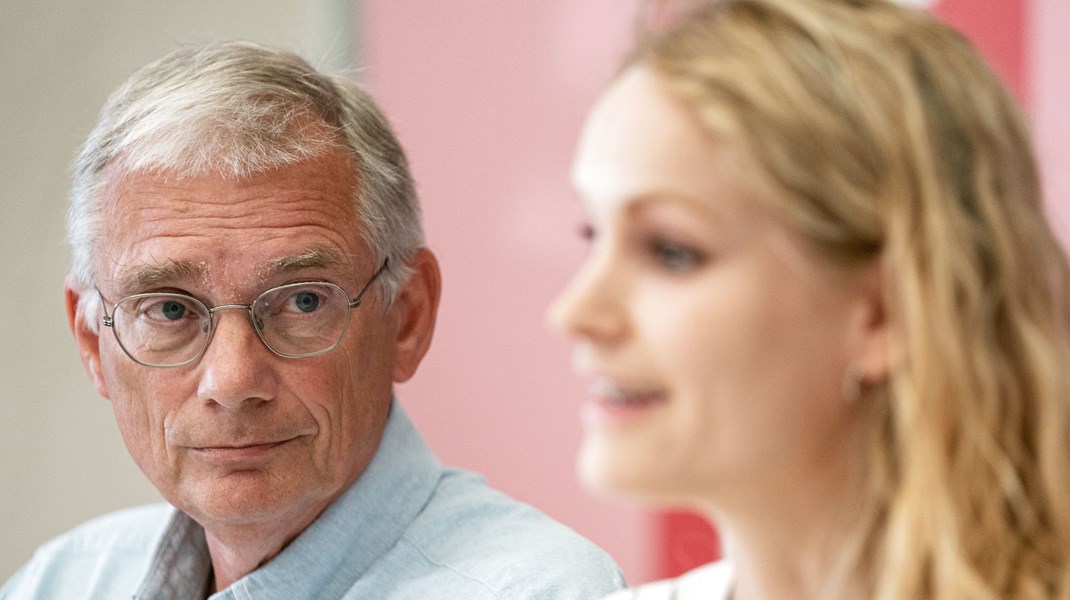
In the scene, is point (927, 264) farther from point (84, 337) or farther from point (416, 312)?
point (84, 337)

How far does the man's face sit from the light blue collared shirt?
0.05m

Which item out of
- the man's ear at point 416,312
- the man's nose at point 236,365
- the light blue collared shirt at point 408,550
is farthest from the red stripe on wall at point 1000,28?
the man's nose at point 236,365

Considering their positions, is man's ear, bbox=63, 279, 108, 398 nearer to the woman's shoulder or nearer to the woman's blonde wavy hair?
the woman's shoulder

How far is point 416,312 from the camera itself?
164cm

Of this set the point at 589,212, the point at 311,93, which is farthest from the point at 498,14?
the point at 589,212

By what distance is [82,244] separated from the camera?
158cm

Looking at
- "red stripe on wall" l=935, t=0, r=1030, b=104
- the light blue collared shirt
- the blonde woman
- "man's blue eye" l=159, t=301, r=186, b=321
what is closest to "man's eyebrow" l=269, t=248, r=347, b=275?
"man's blue eye" l=159, t=301, r=186, b=321

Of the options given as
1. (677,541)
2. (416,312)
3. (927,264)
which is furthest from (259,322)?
(677,541)

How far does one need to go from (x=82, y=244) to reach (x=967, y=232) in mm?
1108

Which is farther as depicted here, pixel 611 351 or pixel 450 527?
pixel 450 527

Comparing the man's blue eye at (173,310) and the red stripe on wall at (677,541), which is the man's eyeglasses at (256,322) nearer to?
the man's blue eye at (173,310)

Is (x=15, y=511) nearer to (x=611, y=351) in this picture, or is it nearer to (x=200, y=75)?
(x=200, y=75)

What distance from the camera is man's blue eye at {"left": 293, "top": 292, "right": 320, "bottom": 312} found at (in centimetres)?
147

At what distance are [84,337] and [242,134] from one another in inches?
15.5
